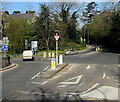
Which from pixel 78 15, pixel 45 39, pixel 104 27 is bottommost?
pixel 45 39

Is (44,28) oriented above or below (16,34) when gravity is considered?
above

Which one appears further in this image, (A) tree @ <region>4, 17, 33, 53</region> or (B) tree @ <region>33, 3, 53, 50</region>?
(B) tree @ <region>33, 3, 53, 50</region>

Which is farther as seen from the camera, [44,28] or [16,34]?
[44,28]

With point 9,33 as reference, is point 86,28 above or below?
above

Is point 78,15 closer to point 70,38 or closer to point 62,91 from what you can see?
point 70,38

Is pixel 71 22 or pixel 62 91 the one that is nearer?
pixel 62 91

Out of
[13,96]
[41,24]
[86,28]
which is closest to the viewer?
[13,96]

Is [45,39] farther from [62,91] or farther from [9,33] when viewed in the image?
[62,91]

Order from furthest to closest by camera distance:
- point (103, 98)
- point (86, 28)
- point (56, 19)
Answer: point (86, 28)
point (56, 19)
point (103, 98)

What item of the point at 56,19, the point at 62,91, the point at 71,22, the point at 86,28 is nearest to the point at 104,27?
the point at 71,22

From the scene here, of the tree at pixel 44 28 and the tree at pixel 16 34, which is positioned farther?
the tree at pixel 44 28

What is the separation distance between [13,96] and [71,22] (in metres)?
59.4

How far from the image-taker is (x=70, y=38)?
6869 centimetres

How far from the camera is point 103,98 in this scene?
810cm
